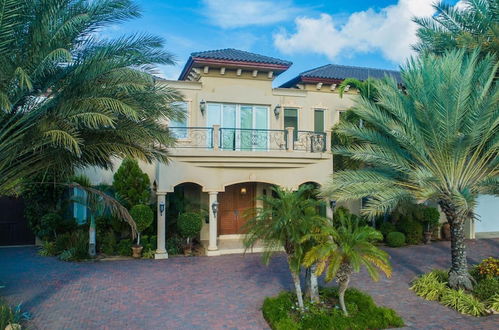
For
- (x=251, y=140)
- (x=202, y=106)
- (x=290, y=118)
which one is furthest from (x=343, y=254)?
(x=290, y=118)

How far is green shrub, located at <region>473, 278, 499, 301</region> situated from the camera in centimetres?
966

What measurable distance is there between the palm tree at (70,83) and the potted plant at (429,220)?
43.7 feet

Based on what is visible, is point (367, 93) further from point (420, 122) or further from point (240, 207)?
point (240, 207)

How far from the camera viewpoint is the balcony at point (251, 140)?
50.5 feet

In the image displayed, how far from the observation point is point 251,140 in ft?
52.7

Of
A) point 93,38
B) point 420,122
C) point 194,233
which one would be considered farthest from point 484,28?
point 194,233

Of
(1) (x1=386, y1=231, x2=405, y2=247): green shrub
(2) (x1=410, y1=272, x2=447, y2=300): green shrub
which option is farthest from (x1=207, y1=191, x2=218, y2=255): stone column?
(1) (x1=386, y1=231, x2=405, y2=247): green shrub

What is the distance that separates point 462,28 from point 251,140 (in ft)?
27.0

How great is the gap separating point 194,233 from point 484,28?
447 inches

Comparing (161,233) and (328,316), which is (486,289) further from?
(161,233)

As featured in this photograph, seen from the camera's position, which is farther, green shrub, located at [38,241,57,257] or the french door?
the french door

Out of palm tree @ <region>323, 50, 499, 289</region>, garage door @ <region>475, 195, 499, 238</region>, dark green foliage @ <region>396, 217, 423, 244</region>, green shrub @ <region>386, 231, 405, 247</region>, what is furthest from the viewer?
garage door @ <region>475, 195, 499, 238</region>

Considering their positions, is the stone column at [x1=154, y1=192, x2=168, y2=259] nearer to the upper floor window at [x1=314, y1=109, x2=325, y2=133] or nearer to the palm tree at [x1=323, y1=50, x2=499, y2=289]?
the palm tree at [x1=323, y1=50, x2=499, y2=289]

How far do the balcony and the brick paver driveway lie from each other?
4349 millimetres
